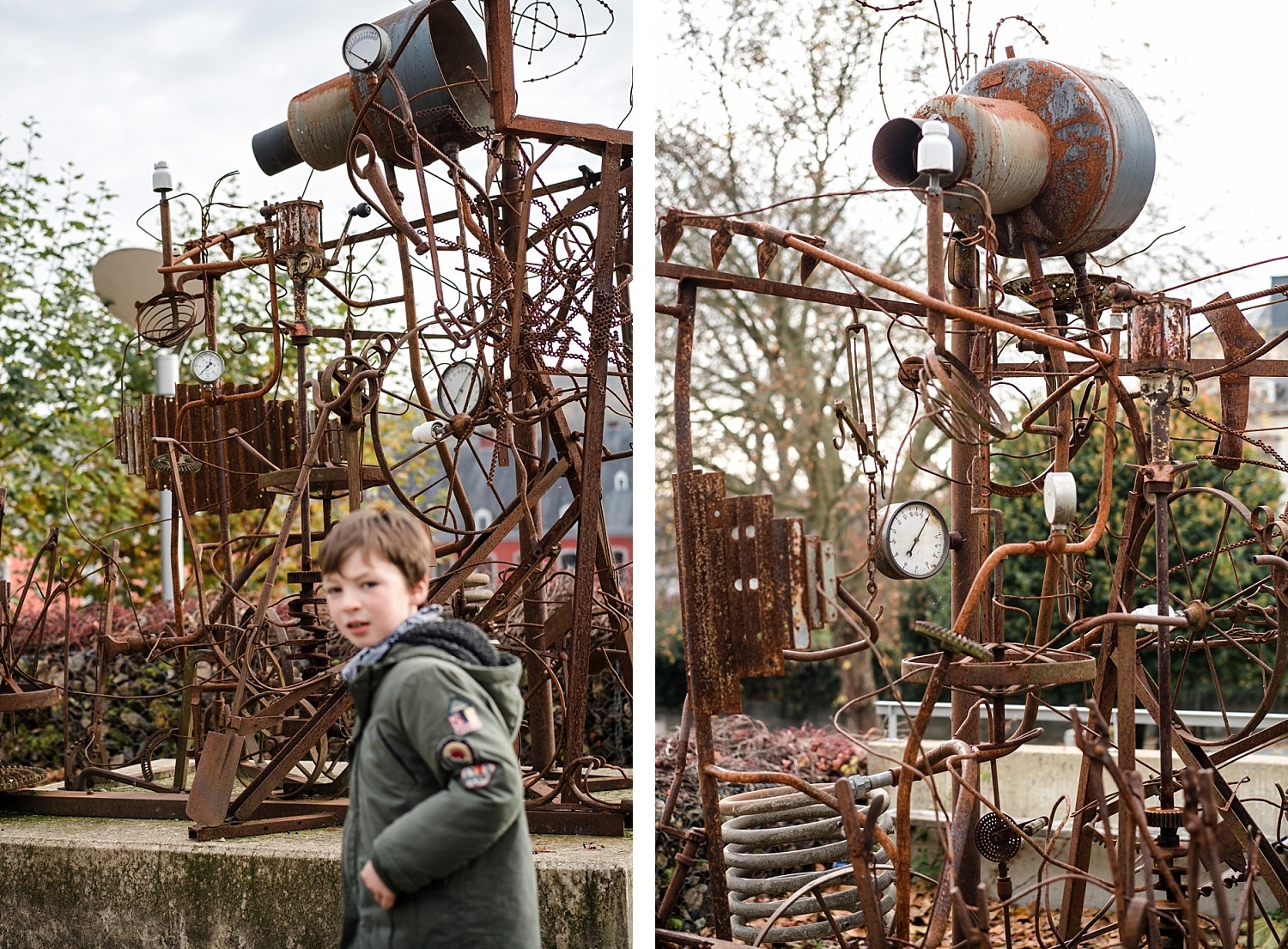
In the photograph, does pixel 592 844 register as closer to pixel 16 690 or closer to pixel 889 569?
pixel 889 569

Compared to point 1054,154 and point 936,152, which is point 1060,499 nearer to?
point 936,152

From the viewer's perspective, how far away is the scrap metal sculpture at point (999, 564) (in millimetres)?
2891

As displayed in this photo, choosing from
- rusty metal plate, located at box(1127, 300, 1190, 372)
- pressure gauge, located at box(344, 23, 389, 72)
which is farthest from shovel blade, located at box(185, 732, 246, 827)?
rusty metal plate, located at box(1127, 300, 1190, 372)

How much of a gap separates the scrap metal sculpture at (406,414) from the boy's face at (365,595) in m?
1.38

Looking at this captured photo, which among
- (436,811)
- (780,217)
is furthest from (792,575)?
(780,217)

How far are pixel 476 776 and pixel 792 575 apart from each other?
1.12m

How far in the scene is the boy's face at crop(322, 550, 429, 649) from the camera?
86.5 inches

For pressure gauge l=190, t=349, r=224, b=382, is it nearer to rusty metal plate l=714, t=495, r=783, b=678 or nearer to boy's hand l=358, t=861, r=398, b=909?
Answer: rusty metal plate l=714, t=495, r=783, b=678

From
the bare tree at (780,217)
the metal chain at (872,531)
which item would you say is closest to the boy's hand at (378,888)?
the metal chain at (872,531)

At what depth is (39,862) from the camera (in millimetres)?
3871

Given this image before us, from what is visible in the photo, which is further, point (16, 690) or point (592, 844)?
point (16, 690)

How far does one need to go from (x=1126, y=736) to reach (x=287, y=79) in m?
7.44

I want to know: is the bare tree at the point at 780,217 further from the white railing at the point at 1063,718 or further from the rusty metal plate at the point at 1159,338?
the rusty metal plate at the point at 1159,338

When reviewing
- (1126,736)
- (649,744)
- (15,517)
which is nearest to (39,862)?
(649,744)
